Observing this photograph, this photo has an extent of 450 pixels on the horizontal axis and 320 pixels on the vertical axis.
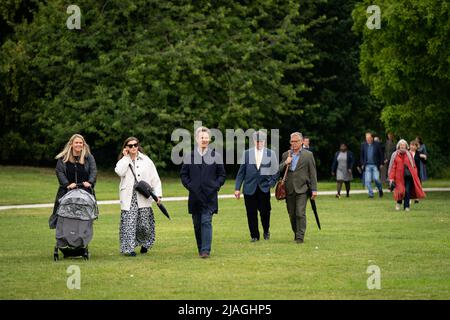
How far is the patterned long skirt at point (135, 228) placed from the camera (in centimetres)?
1806

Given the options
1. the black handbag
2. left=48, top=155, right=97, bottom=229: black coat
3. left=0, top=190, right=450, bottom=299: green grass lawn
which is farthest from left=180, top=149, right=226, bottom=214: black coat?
left=48, top=155, right=97, bottom=229: black coat

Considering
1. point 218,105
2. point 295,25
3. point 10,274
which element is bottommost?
point 10,274

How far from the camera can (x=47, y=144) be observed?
4778cm

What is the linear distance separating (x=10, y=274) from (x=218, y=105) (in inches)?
1332

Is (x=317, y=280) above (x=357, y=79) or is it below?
below

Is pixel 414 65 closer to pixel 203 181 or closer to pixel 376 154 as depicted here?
pixel 376 154

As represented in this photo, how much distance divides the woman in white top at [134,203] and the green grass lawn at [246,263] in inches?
13.4

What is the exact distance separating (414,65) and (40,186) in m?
13.6

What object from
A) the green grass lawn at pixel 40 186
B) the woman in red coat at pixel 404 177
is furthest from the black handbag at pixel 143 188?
the green grass lawn at pixel 40 186

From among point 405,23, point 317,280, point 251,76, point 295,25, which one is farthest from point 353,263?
point 295,25

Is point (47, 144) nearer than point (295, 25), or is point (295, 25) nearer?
point (47, 144)

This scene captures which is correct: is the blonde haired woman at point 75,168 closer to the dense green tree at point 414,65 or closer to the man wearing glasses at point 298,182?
the man wearing glasses at point 298,182
